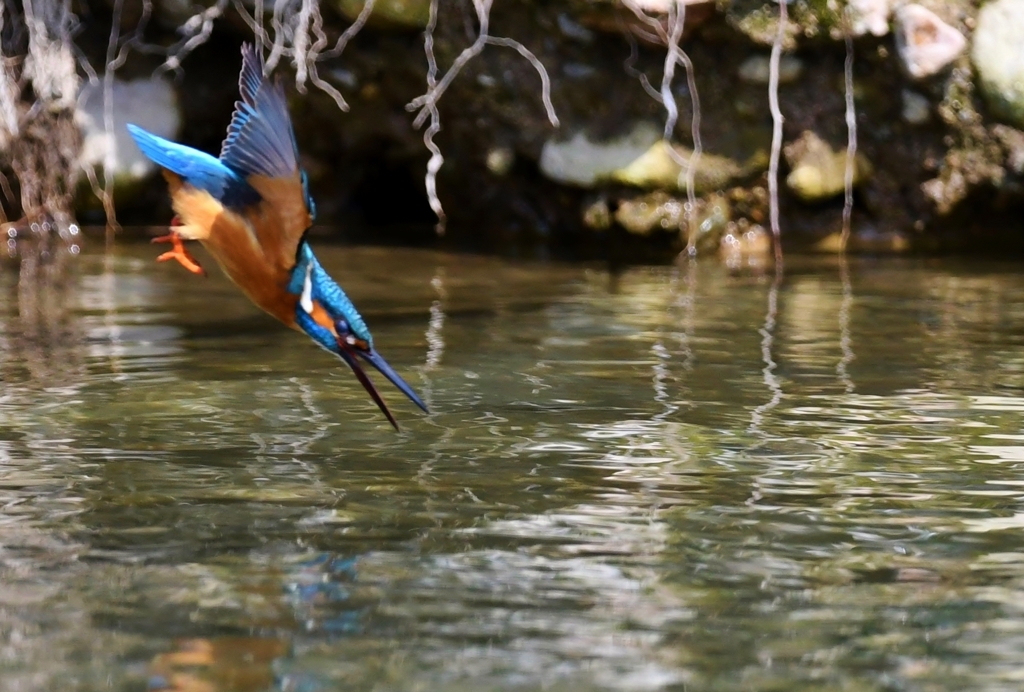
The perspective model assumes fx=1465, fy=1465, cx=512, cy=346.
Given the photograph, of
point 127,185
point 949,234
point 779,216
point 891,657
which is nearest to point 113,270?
point 127,185

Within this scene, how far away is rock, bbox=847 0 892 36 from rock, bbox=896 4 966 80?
0.06m

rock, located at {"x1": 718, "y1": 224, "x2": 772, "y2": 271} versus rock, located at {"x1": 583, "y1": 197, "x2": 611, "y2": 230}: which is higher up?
rock, located at {"x1": 583, "y1": 197, "x2": 611, "y2": 230}

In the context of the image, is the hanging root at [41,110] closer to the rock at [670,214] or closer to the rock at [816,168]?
the rock at [670,214]

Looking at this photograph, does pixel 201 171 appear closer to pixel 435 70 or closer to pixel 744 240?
pixel 435 70

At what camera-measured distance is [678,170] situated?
7797 mm

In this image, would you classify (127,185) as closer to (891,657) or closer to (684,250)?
(684,250)

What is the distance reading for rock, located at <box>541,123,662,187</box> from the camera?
7840 mm

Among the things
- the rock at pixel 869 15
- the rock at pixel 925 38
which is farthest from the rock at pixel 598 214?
the rock at pixel 925 38

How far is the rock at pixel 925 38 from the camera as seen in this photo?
23.8 feet

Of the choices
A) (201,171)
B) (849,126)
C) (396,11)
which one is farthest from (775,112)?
(201,171)

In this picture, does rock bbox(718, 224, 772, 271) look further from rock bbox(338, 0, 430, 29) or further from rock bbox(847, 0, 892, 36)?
rock bbox(338, 0, 430, 29)

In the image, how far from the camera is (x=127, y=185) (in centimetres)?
888

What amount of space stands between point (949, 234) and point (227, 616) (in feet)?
21.5

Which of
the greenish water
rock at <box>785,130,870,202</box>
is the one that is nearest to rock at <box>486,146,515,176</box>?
rock at <box>785,130,870,202</box>
